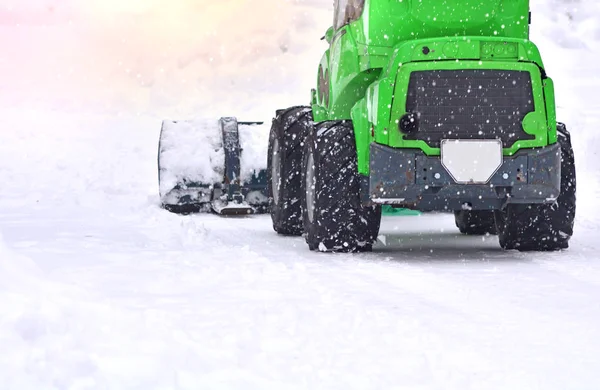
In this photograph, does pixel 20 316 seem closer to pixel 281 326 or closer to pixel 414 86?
pixel 281 326

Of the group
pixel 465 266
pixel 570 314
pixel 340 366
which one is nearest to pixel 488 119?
pixel 465 266

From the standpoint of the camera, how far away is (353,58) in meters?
8.26

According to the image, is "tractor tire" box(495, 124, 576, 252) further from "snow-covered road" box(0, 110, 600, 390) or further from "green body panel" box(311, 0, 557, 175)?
"green body panel" box(311, 0, 557, 175)

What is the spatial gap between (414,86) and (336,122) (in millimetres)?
1116

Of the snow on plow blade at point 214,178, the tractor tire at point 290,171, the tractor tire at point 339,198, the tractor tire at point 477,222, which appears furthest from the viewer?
the snow on plow blade at point 214,178

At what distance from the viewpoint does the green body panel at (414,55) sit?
7.45m

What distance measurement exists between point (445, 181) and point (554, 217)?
134 centimetres

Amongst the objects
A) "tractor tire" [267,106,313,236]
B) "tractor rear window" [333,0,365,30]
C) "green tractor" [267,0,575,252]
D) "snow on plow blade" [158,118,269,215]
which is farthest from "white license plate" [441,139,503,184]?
"snow on plow blade" [158,118,269,215]

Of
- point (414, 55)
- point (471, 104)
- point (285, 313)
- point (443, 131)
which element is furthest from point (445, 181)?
point (285, 313)

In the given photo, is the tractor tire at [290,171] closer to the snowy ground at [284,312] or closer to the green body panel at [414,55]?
the snowy ground at [284,312]

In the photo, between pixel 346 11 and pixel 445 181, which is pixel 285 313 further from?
pixel 346 11

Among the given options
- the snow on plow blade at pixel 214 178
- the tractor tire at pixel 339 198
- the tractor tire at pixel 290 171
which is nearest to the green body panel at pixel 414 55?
the tractor tire at pixel 339 198

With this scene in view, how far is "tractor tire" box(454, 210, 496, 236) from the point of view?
10.6 meters

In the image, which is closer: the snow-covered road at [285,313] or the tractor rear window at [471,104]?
the snow-covered road at [285,313]
